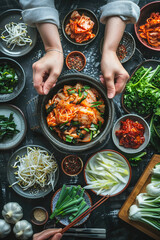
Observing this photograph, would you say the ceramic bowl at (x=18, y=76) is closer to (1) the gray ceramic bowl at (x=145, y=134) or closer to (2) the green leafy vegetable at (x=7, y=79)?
(2) the green leafy vegetable at (x=7, y=79)

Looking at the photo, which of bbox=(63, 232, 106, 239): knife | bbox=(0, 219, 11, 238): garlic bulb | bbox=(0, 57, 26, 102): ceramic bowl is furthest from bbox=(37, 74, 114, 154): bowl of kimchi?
bbox=(0, 219, 11, 238): garlic bulb

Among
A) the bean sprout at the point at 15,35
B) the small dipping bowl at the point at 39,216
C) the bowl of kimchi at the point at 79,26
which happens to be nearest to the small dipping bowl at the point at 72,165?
the small dipping bowl at the point at 39,216

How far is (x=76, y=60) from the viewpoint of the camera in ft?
10.8

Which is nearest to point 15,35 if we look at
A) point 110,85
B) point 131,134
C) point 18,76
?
point 18,76

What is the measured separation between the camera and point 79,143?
8.64 feet

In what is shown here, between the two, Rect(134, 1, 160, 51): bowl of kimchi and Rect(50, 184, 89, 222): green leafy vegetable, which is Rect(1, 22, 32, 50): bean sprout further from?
Rect(50, 184, 89, 222): green leafy vegetable

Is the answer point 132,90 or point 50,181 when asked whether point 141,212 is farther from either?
point 132,90

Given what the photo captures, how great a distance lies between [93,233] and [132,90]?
203 cm

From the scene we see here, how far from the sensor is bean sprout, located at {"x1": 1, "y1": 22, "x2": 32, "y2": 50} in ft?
10.8

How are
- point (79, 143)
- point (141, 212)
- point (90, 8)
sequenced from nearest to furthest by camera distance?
point (79, 143)
point (141, 212)
point (90, 8)

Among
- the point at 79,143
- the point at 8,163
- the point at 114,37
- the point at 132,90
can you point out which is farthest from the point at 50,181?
the point at 114,37

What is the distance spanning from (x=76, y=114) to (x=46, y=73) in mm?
556

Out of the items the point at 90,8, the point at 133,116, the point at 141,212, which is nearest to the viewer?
the point at 141,212

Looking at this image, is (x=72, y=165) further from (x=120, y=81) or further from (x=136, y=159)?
(x=120, y=81)
